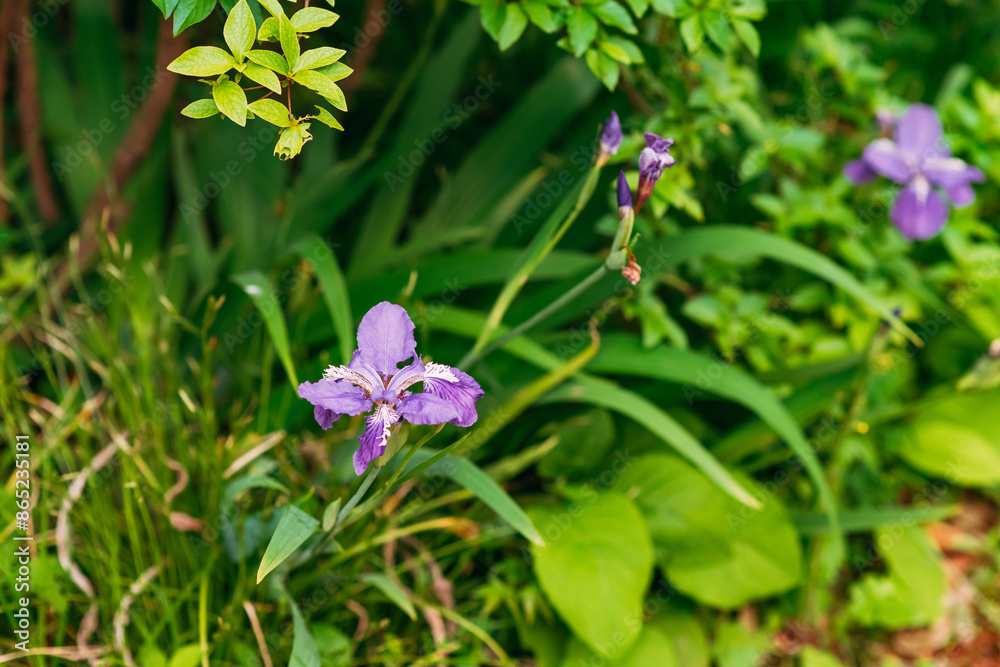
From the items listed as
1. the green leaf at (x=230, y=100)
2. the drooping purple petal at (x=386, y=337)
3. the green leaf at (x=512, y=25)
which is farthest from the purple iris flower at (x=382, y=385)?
the green leaf at (x=512, y=25)

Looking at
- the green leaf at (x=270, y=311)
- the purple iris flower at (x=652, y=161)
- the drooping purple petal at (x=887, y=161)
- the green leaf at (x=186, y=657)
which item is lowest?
the green leaf at (x=186, y=657)

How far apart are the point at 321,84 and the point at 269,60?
65 millimetres

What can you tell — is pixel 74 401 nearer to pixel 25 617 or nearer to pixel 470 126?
pixel 25 617

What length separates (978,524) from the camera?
2.00 m

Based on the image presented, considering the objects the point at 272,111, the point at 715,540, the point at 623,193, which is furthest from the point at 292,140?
the point at 715,540

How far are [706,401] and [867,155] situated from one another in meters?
0.64

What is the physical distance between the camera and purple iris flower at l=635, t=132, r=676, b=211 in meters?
A: 1.00

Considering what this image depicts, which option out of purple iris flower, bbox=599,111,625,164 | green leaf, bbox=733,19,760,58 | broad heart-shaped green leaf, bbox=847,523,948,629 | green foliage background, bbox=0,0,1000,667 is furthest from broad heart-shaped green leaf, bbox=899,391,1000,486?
purple iris flower, bbox=599,111,625,164

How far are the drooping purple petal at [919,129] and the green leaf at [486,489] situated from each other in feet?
3.92

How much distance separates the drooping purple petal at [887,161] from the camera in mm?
1635

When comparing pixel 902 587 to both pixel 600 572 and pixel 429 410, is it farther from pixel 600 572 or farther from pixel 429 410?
pixel 429 410

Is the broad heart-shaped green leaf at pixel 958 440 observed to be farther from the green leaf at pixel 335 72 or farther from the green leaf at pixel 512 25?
the green leaf at pixel 335 72

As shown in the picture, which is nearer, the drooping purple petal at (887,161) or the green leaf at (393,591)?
the green leaf at (393,591)

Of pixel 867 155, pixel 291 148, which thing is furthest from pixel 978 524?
pixel 291 148
